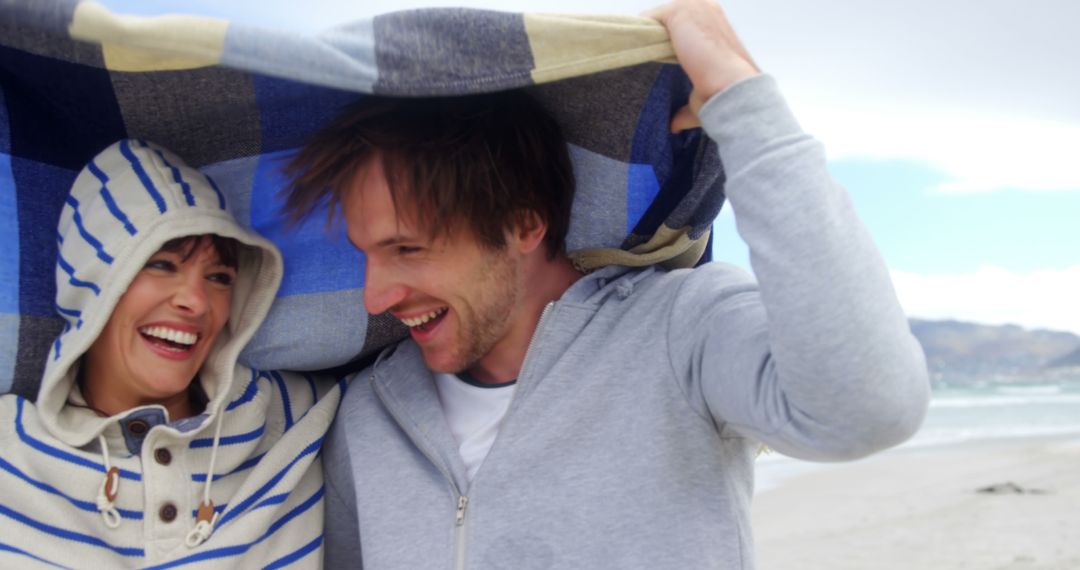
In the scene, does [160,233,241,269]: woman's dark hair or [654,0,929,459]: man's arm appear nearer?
[654,0,929,459]: man's arm

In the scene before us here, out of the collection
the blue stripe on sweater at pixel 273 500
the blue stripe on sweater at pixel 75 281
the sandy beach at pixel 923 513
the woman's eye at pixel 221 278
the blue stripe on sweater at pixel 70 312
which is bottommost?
the sandy beach at pixel 923 513

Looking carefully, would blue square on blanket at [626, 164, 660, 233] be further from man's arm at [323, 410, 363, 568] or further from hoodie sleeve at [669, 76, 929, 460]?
man's arm at [323, 410, 363, 568]

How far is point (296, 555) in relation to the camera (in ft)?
5.95

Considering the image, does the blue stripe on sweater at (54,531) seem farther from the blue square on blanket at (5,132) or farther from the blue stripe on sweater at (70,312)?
the blue square on blanket at (5,132)

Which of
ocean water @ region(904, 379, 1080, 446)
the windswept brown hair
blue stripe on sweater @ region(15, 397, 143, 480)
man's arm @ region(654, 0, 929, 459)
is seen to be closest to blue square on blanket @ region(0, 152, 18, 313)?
blue stripe on sweater @ region(15, 397, 143, 480)

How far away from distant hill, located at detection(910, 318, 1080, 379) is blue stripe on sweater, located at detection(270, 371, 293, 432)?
86.6 ft

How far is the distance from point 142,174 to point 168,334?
0.29 m

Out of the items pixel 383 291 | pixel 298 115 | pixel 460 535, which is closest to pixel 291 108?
pixel 298 115

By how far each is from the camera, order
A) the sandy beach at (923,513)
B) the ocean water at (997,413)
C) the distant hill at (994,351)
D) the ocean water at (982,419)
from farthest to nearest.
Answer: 1. the distant hill at (994,351)
2. the ocean water at (997,413)
3. the ocean water at (982,419)
4. the sandy beach at (923,513)

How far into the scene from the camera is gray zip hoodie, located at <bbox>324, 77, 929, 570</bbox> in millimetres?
1261

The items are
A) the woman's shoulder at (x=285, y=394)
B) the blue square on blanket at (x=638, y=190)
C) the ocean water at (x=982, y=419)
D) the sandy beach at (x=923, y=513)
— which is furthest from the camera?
the ocean water at (x=982, y=419)

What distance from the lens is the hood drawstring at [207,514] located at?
1695 millimetres

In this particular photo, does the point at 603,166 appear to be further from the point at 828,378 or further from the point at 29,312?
the point at 29,312

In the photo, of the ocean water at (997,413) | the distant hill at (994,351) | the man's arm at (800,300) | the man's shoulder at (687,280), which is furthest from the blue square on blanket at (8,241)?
the distant hill at (994,351)
